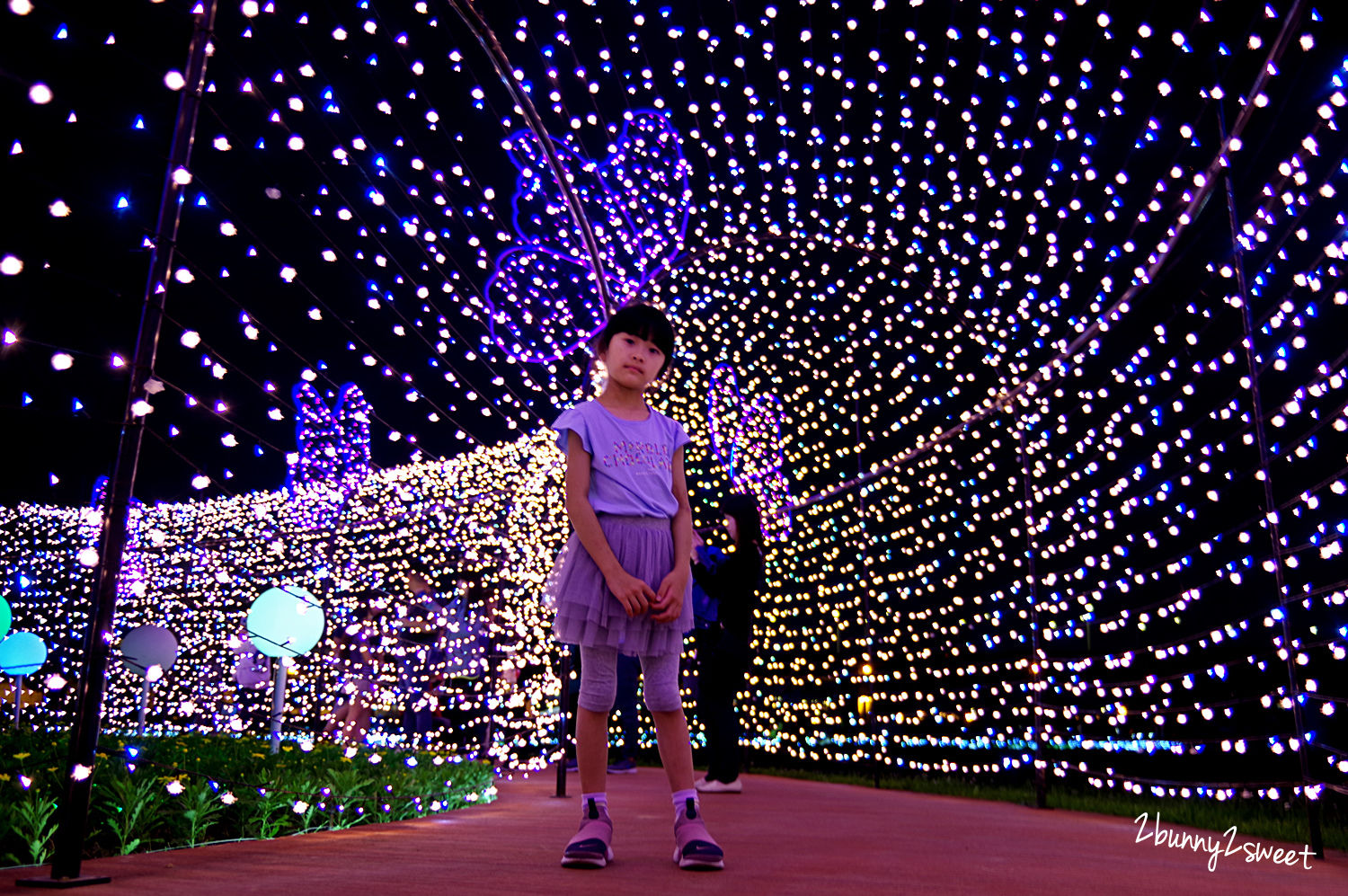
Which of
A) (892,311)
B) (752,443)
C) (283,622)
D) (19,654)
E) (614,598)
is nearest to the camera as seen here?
(614,598)

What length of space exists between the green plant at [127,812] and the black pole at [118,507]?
348mm

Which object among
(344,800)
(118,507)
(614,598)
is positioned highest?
(118,507)

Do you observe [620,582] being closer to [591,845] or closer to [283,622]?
[591,845]

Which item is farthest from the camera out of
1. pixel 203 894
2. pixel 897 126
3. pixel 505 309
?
pixel 505 309

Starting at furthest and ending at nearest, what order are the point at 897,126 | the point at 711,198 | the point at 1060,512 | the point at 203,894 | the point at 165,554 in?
the point at 165,554 < the point at 711,198 < the point at 897,126 < the point at 1060,512 < the point at 203,894

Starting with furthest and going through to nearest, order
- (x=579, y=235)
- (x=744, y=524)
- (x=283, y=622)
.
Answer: (x=579, y=235) < (x=283, y=622) < (x=744, y=524)

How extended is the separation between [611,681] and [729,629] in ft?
7.26

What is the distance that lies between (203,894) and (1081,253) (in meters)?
4.23

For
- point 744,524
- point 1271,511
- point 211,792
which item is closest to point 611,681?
point 211,792

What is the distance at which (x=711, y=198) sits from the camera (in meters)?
6.40

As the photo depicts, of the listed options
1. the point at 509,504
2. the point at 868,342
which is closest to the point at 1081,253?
the point at 868,342

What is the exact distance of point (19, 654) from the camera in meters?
6.83

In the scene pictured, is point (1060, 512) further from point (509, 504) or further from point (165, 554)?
point (165, 554)

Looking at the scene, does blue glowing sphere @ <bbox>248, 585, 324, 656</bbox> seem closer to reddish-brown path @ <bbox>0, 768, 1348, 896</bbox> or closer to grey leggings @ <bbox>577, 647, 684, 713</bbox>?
reddish-brown path @ <bbox>0, 768, 1348, 896</bbox>
